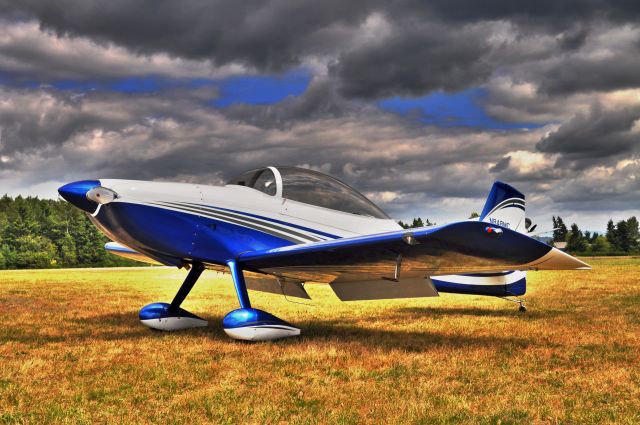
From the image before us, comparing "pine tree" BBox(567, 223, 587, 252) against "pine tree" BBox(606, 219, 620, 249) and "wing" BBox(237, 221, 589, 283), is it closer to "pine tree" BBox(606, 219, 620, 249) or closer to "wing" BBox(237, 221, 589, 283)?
"pine tree" BBox(606, 219, 620, 249)

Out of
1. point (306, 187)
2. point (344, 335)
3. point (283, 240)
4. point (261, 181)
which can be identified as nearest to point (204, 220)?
point (261, 181)

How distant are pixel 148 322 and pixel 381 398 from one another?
5293mm

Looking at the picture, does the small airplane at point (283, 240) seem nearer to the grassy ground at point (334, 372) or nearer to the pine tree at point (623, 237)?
the grassy ground at point (334, 372)

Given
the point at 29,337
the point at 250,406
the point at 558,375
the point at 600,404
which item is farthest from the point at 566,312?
the point at 29,337

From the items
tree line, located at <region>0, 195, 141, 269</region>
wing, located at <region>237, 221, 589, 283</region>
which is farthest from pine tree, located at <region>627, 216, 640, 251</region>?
wing, located at <region>237, 221, 589, 283</region>

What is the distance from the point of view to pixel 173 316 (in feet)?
28.5

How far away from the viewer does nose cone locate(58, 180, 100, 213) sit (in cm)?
702

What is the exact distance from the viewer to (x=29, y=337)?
311 inches

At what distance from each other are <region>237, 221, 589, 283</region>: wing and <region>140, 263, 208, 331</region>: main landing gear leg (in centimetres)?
117

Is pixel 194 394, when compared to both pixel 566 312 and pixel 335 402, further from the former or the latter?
pixel 566 312

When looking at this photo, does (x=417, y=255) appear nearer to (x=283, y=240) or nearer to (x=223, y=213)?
(x=283, y=240)

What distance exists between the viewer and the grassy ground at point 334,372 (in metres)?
4.08

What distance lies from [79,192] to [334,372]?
4.06 metres

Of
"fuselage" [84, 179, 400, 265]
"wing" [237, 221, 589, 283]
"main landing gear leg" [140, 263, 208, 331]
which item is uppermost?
"fuselage" [84, 179, 400, 265]
